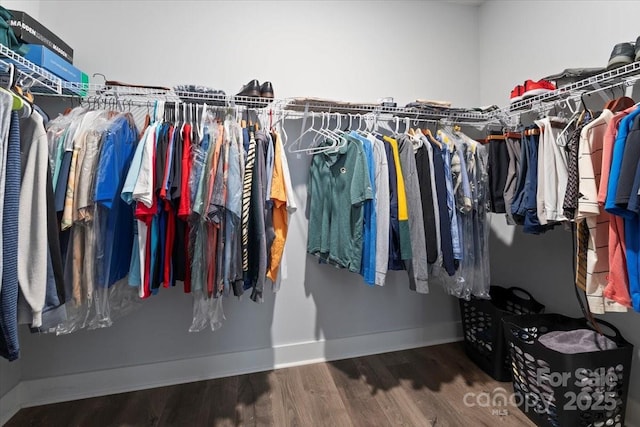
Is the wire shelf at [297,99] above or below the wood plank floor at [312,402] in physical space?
above

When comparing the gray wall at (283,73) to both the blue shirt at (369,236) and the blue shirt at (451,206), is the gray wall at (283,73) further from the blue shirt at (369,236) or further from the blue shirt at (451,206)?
the blue shirt at (451,206)

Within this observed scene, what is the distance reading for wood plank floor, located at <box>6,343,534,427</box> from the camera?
1.53 m

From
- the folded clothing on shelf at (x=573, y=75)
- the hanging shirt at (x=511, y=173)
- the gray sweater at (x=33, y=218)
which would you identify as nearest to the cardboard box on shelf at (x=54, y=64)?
the gray sweater at (x=33, y=218)

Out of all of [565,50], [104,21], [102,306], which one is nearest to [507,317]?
[565,50]

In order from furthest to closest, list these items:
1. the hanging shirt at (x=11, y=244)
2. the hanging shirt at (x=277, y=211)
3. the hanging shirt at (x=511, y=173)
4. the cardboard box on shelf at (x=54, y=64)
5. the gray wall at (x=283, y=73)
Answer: the gray wall at (x=283, y=73)
the hanging shirt at (x=511, y=173)
the hanging shirt at (x=277, y=211)
the cardboard box on shelf at (x=54, y=64)
the hanging shirt at (x=11, y=244)

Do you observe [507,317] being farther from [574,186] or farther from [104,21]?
[104,21]

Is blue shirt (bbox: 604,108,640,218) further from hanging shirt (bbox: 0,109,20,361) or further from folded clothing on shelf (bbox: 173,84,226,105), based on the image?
hanging shirt (bbox: 0,109,20,361)

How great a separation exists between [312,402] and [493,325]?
1189 mm

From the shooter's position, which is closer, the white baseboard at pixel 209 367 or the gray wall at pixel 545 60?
the gray wall at pixel 545 60

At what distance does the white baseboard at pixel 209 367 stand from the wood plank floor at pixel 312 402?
0.05 m

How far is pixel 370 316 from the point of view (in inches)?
86.0

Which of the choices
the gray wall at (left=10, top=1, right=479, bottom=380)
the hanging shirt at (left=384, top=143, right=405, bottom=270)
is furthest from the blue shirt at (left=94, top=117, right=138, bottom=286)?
the hanging shirt at (left=384, top=143, right=405, bottom=270)

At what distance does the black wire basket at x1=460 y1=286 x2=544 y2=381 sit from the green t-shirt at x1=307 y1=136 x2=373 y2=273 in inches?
39.5

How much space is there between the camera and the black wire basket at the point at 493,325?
5.94 feet
